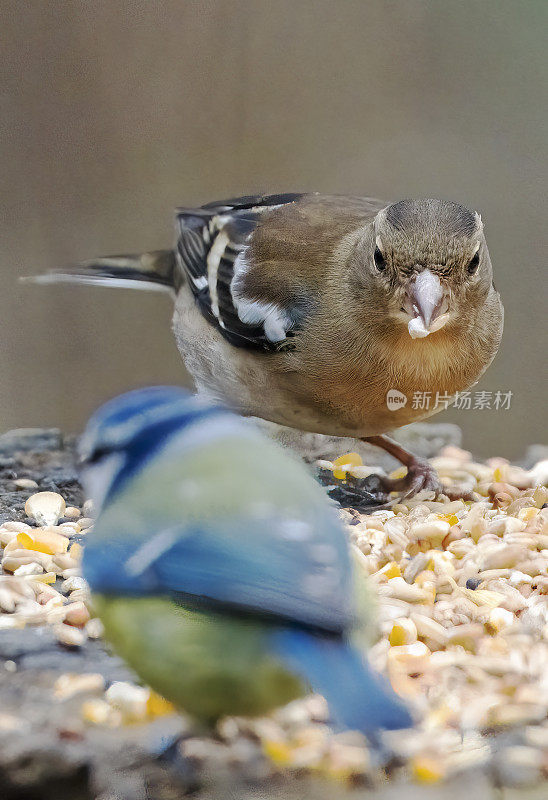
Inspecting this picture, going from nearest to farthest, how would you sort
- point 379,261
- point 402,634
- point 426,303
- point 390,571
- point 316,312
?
point 402,634 < point 390,571 < point 426,303 < point 379,261 < point 316,312

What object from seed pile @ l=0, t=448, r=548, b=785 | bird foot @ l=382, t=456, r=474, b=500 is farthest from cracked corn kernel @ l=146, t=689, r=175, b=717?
bird foot @ l=382, t=456, r=474, b=500

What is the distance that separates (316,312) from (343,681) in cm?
94

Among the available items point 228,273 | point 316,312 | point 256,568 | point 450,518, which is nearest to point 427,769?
point 256,568

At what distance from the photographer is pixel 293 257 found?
1548 millimetres

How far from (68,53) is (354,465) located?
0.81 meters

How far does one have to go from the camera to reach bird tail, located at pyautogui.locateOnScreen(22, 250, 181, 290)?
4.33 feet

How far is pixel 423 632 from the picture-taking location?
2.64 feet

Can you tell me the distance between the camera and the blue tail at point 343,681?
63 cm

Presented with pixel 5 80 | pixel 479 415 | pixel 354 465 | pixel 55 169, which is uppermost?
pixel 5 80

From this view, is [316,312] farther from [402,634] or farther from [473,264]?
[402,634]

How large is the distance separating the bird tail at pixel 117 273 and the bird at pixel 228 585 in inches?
25.0

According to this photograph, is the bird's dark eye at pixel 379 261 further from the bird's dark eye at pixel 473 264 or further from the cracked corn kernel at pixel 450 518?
the cracked corn kernel at pixel 450 518

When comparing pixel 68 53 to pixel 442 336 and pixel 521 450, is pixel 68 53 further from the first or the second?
pixel 521 450

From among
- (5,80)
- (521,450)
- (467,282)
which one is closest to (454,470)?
(521,450)
